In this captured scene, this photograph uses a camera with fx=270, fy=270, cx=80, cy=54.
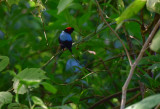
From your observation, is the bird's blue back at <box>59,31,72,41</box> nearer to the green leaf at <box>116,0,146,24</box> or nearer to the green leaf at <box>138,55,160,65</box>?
the green leaf at <box>138,55,160,65</box>

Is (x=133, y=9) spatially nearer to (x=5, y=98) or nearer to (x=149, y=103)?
(x=149, y=103)

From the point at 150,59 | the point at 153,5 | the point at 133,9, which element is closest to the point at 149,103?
the point at 133,9

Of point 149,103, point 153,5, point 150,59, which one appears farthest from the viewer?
point 150,59

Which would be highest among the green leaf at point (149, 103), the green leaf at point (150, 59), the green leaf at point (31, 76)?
the green leaf at point (31, 76)

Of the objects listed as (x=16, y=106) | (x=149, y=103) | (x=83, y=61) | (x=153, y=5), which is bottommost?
(x=83, y=61)

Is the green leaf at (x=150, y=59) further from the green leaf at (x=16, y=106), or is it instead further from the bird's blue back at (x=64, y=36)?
the bird's blue back at (x=64, y=36)

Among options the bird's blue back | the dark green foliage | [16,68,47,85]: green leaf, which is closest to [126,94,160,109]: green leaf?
the dark green foliage

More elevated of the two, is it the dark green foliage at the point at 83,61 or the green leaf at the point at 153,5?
the green leaf at the point at 153,5

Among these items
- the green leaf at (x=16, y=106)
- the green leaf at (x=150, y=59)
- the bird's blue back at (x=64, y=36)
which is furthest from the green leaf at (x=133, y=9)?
the bird's blue back at (x=64, y=36)

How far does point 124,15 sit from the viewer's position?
4.07 feet

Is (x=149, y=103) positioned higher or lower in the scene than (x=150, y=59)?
higher

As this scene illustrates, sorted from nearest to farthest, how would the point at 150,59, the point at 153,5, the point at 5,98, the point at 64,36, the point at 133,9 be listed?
the point at 133,9 < the point at 153,5 < the point at 5,98 < the point at 150,59 < the point at 64,36

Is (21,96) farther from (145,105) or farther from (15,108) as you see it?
(145,105)

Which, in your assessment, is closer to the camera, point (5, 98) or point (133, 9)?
point (133, 9)
